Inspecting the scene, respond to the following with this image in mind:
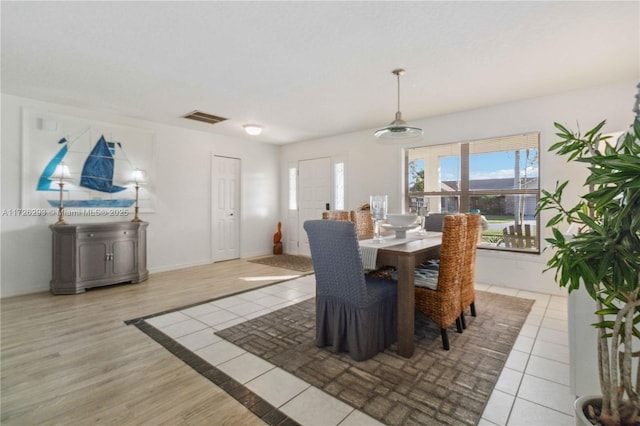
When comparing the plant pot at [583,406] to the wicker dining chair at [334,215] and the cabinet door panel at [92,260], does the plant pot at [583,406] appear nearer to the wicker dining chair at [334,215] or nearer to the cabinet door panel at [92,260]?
the wicker dining chair at [334,215]

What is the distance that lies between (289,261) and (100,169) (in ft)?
11.0

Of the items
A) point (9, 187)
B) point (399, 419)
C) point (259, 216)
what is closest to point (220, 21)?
point (399, 419)

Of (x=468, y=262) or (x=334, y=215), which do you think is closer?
(x=468, y=262)

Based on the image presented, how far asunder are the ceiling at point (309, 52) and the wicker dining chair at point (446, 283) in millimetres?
1491

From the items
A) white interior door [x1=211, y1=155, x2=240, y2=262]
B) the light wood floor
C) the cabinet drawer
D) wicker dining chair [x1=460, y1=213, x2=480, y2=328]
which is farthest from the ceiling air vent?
wicker dining chair [x1=460, y1=213, x2=480, y2=328]

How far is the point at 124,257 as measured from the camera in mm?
4199

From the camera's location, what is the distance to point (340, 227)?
203 centimetres

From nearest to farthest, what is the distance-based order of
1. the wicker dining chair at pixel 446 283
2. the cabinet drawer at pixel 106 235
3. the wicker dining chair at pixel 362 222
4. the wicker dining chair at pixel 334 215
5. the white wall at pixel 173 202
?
the wicker dining chair at pixel 446 283 → the wicker dining chair at pixel 334 215 → the wicker dining chair at pixel 362 222 → the white wall at pixel 173 202 → the cabinet drawer at pixel 106 235

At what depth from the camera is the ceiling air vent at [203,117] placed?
4.45 meters

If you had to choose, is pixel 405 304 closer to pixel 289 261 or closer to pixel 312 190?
pixel 289 261

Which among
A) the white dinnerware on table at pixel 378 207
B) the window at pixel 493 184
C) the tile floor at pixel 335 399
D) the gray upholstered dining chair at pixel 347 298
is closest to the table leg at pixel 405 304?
the gray upholstered dining chair at pixel 347 298

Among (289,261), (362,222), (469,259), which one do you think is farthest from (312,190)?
(469,259)

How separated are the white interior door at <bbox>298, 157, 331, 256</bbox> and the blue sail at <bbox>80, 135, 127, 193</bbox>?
3.32 m

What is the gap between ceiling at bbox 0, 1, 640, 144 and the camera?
2115 millimetres
